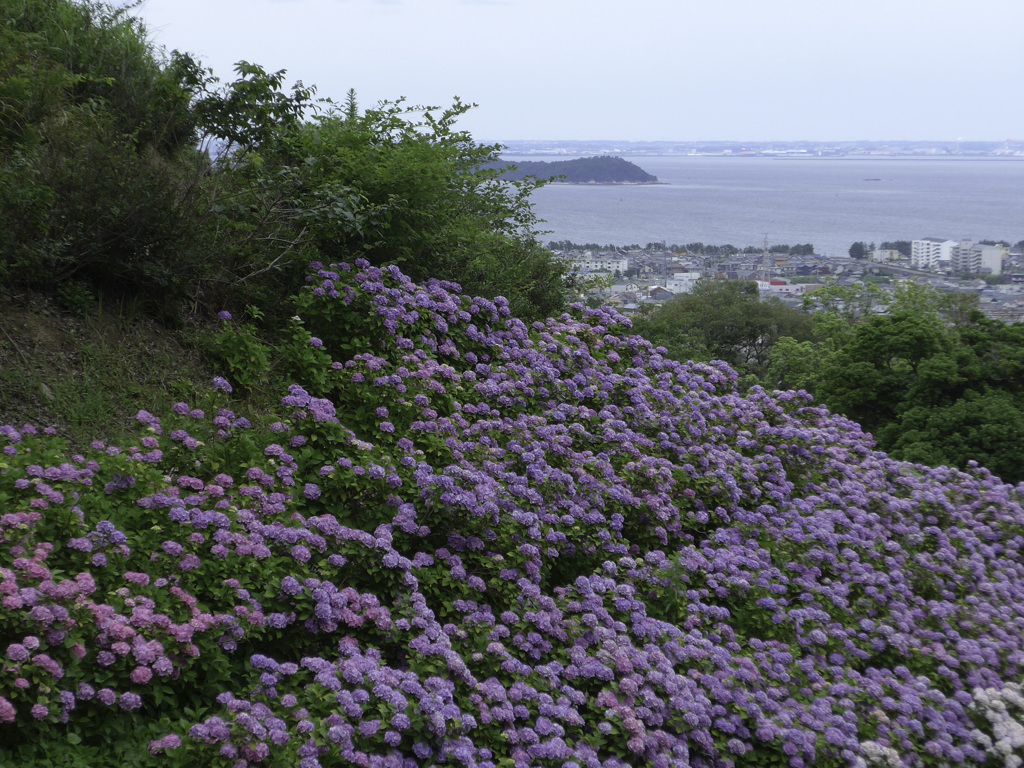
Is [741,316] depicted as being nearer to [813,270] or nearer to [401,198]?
[813,270]

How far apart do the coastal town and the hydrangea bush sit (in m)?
9.14

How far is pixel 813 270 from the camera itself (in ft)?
80.6

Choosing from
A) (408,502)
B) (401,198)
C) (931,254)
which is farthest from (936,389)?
(931,254)

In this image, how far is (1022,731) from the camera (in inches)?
144

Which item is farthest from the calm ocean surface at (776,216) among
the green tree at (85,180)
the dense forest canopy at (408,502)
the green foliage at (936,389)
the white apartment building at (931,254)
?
the green tree at (85,180)

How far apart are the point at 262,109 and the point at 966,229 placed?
59.7 m

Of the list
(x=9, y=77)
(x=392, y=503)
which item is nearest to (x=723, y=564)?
(x=392, y=503)

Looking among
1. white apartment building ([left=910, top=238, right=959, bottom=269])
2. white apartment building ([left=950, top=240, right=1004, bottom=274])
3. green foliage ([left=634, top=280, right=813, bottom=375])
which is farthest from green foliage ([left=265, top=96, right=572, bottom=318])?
white apartment building ([left=910, top=238, right=959, bottom=269])

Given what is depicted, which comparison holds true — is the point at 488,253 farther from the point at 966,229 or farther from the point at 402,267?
the point at 966,229

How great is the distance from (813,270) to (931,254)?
18.5 feet

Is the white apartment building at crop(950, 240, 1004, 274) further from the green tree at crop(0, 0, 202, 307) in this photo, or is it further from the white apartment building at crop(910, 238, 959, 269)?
the green tree at crop(0, 0, 202, 307)

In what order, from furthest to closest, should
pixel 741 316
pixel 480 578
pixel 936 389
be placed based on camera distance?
pixel 741 316, pixel 936 389, pixel 480 578

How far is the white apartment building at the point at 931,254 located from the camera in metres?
25.4

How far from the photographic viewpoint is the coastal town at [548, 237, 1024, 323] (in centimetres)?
1703
